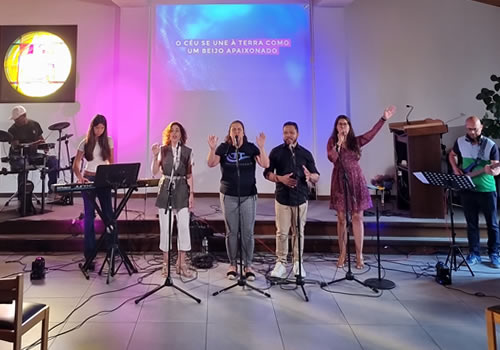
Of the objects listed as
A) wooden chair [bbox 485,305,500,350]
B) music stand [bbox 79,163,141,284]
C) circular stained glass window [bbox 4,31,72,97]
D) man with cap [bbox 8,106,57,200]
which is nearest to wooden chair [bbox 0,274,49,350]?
music stand [bbox 79,163,141,284]

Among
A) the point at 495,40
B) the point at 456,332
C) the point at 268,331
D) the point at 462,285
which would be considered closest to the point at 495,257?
the point at 462,285

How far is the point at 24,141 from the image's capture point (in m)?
5.24

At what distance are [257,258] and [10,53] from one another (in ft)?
19.8

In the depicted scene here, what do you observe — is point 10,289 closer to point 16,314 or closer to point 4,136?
Answer: point 16,314

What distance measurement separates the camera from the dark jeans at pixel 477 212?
12.4ft

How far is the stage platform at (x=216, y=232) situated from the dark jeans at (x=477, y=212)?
0.42m

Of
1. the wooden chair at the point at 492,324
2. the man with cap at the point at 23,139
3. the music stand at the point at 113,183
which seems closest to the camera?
the wooden chair at the point at 492,324

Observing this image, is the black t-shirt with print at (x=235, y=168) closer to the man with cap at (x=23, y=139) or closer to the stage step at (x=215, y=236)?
the stage step at (x=215, y=236)

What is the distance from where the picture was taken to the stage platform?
4.29 metres

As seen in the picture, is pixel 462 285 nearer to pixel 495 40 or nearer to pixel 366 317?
pixel 366 317

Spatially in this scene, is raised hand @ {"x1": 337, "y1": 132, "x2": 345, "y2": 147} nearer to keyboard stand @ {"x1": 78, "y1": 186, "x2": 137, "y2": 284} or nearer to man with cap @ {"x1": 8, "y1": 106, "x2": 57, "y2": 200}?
keyboard stand @ {"x1": 78, "y1": 186, "x2": 137, "y2": 284}

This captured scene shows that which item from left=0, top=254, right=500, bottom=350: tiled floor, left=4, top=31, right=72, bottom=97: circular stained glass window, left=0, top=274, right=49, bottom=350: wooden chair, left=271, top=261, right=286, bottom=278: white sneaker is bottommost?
left=0, top=254, right=500, bottom=350: tiled floor

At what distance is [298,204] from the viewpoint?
338cm

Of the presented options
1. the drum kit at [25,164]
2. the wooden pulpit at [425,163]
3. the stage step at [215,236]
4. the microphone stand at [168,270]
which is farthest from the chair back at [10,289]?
the wooden pulpit at [425,163]
